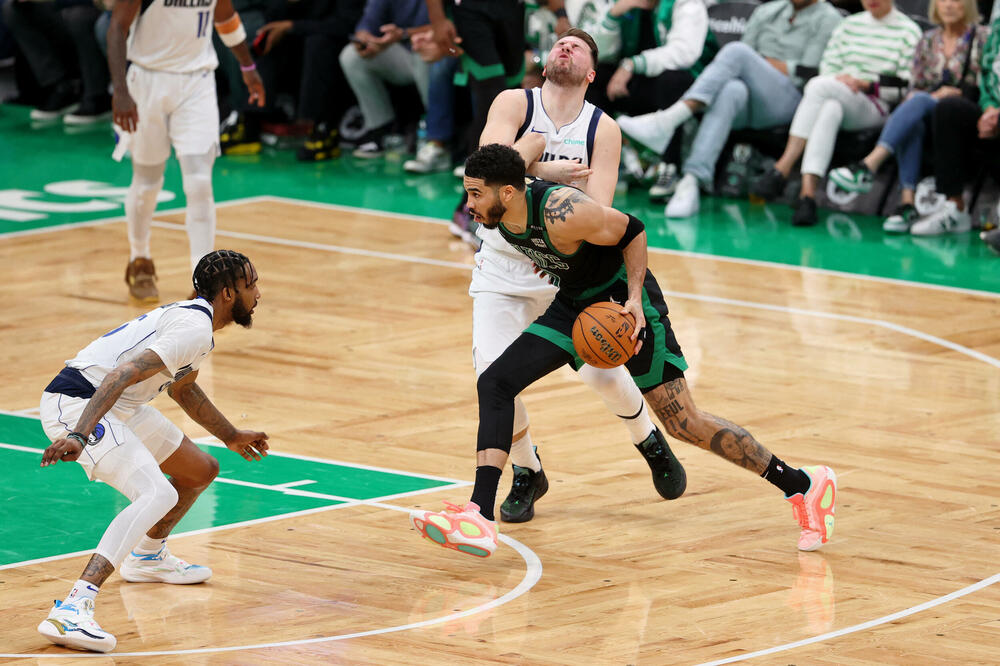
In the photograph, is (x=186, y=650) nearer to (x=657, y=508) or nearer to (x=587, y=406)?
(x=657, y=508)

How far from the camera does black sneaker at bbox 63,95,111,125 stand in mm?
16859

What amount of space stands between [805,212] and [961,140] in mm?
1252

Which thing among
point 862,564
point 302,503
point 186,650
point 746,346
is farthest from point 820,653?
point 746,346

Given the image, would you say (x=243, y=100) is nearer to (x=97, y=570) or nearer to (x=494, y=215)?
(x=494, y=215)

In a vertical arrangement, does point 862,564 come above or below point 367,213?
above

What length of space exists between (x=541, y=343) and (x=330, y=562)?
1.07 metres

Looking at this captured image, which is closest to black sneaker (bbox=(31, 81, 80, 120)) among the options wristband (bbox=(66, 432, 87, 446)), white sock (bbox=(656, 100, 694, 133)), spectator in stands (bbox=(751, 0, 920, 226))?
white sock (bbox=(656, 100, 694, 133))

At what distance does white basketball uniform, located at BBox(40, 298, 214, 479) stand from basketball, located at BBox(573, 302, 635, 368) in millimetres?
1287

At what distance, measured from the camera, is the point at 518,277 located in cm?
640

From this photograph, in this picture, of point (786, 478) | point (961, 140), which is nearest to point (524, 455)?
point (786, 478)

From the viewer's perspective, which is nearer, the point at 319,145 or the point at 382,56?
the point at 382,56

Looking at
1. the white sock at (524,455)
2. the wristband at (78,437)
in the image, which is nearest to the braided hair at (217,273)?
the wristband at (78,437)

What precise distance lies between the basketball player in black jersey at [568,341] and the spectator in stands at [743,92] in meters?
6.70

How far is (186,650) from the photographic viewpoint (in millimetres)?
5047
